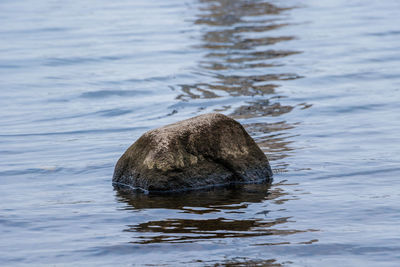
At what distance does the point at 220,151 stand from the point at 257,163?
0.45 meters

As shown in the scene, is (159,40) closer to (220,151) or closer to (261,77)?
(261,77)

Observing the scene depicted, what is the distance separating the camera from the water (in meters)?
5.82

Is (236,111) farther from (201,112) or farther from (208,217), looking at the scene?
(208,217)

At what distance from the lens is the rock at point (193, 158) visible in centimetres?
726

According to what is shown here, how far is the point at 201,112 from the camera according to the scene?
1174 cm

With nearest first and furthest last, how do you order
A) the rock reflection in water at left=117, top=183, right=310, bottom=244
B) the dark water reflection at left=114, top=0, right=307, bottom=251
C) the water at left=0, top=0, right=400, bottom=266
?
the water at left=0, top=0, right=400, bottom=266
the rock reflection in water at left=117, top=183, right=310, bottom=244
the dark water reflection at left=114, top=0, right=307, bottom=251

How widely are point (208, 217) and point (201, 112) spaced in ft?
17.7

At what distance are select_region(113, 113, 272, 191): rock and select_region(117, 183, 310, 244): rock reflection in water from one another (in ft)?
0.50

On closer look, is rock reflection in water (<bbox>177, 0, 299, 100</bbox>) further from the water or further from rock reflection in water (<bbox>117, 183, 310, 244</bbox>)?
rock reflection in water (<bbox>117, 183, 310, 244</bbox>)

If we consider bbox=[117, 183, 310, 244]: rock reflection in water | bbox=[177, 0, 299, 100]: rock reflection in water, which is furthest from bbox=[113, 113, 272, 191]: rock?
bbox=[177, 0, 299, 100]: rock reflection in water

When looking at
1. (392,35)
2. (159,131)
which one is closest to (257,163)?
(159,131)

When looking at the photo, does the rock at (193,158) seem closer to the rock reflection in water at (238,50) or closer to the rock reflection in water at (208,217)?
the rock reflection in water at (208,217)

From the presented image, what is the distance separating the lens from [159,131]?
24.4 ft

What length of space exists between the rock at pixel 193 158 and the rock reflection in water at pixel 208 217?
0.15 m
